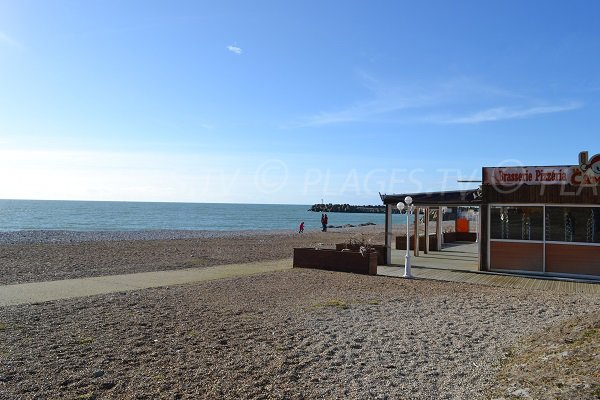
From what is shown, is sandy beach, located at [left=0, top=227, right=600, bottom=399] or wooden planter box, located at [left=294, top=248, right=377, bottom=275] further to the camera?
wooden planter box, located at [left=294, top=248, right=377, bottom=275]

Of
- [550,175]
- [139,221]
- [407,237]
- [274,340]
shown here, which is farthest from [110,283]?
[139,221]

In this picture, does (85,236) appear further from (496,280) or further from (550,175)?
(550,175)

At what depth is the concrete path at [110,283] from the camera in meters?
10.2

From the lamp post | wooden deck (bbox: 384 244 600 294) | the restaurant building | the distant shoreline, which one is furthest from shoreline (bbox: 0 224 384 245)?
the restaurant building

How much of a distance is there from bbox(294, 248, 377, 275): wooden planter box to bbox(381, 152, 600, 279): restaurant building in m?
3.49

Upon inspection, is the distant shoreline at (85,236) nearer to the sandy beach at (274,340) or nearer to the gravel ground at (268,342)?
the sandy beach at (274,340)

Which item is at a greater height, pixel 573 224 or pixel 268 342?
pixel 573 224

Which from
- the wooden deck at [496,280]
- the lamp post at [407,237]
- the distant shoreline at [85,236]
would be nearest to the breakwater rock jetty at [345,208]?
the distant shoreline at [85,236]

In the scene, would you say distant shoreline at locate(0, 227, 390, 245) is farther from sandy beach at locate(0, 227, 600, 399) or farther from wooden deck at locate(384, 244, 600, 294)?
sandy beach at locate(0, 227, 600, 399)

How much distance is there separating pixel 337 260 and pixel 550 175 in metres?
6.32

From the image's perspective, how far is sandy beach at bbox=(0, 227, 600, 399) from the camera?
5.09 m

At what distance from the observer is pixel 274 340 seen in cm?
687

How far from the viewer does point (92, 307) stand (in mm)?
8945

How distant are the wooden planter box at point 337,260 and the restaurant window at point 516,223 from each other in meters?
3.84
